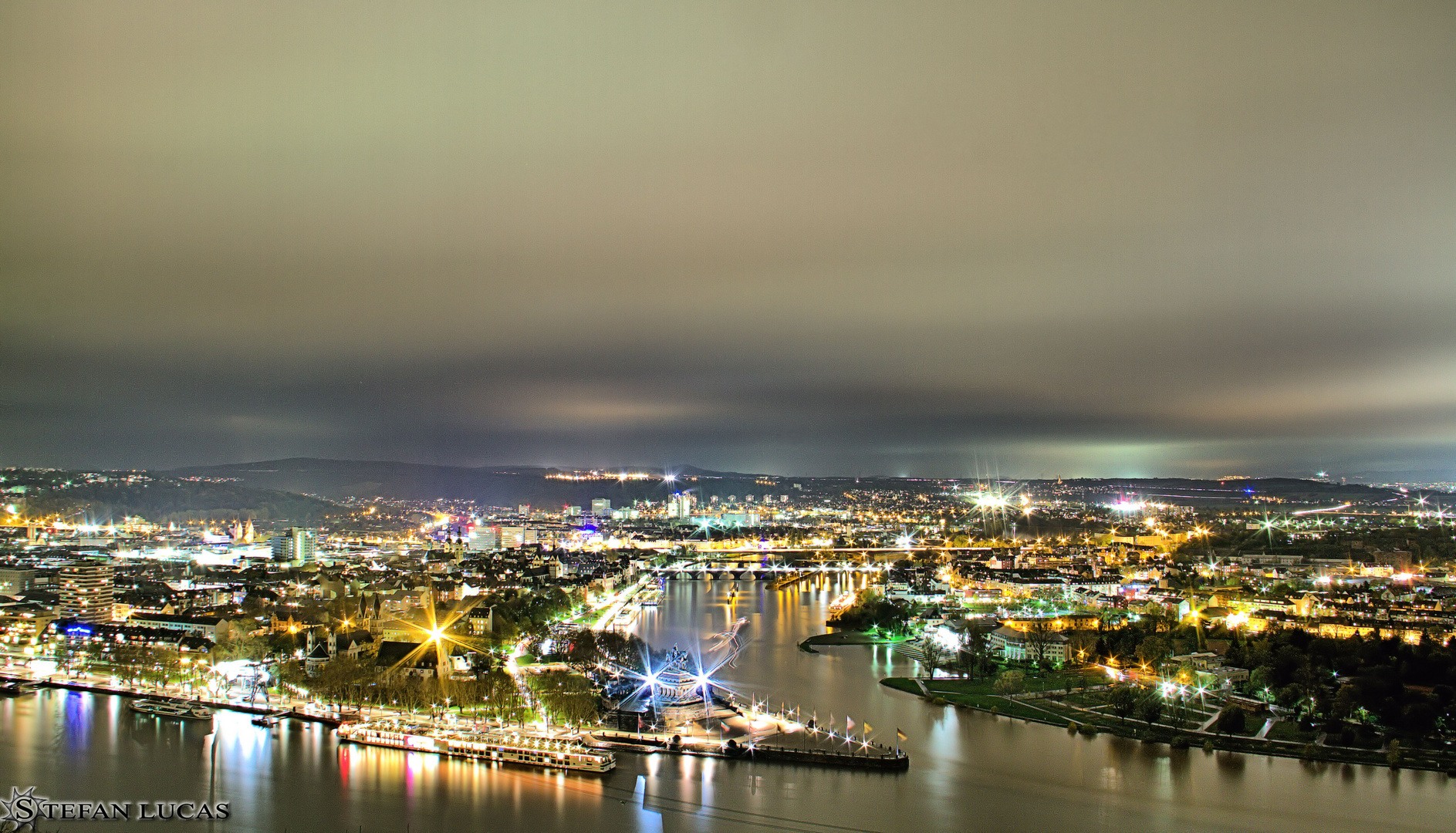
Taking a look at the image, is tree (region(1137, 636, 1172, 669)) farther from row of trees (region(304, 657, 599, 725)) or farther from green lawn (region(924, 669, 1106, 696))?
row of trees (region(304, 657, 599, 725))

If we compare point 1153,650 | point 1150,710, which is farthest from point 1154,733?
point 1153,650

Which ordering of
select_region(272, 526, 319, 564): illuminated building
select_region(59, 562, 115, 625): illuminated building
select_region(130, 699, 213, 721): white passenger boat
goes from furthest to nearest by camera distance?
1. select_region(272, 526, 319, 564): illuminated building
2. select_region(59, 562, 115, 625): illuminated building
3. select_region(130, 699, 213, 721): white passenger boat

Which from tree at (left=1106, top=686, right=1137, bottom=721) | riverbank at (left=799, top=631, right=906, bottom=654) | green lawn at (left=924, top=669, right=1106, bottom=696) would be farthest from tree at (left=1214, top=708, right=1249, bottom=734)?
riverbank at (left=799, top=631, right=906, bottom=654)

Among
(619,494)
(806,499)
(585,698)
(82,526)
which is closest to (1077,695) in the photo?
(585,698)

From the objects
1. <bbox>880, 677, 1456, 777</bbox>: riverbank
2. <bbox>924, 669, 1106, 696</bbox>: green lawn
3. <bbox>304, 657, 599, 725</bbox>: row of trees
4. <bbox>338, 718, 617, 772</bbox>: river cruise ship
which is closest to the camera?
<bbox>338, 718, 617, 772</bbox>: river cruise ship

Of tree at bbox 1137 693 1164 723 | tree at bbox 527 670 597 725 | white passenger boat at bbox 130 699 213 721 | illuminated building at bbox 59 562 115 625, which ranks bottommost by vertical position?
white passenger boat at bbox 130 699 213 721

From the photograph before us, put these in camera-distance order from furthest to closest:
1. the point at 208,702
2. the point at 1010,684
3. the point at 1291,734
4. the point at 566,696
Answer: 1. the point at 1010,684
2. the point at 208,702
3. the point at 566,696
4. the point at 1291,734

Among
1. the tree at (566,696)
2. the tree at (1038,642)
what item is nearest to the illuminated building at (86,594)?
the tree at (566,696)

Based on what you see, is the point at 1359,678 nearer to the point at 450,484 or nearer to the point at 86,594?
the point at 86,594
